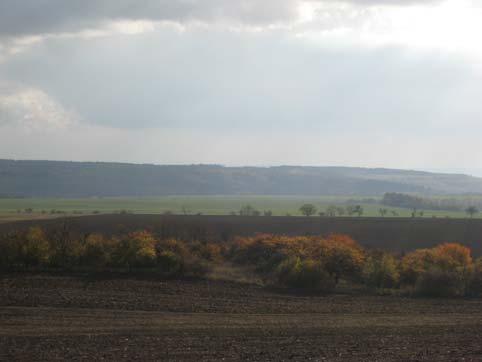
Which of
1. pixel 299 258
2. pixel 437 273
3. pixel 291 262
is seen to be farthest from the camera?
pixel 299 258

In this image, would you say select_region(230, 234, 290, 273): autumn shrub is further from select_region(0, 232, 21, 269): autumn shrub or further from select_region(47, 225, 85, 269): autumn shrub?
select_region(0, 232, 21, 269): autumn shrub

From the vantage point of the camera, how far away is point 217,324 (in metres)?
23.2

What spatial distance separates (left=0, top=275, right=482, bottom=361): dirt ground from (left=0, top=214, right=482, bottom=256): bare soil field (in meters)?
30.2

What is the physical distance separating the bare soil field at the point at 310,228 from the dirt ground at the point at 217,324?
30.2 meters

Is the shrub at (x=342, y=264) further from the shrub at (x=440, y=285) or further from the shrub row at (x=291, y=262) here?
the shrub at (x=440, y=285)

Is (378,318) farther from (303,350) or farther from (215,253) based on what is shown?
(215,253)

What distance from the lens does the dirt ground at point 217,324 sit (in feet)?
57.0

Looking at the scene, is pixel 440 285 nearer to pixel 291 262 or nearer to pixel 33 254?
pixel 291 262

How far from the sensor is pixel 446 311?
28875 mm

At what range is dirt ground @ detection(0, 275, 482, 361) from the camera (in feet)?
57.0

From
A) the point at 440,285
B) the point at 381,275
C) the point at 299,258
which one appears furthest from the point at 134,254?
the point at 440,285

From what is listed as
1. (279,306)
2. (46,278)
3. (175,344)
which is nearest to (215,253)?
(46,278)

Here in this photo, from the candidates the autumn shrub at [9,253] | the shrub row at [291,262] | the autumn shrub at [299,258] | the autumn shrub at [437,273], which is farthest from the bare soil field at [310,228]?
the autumn shrub at [437,273]

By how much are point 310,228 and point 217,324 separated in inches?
2279
